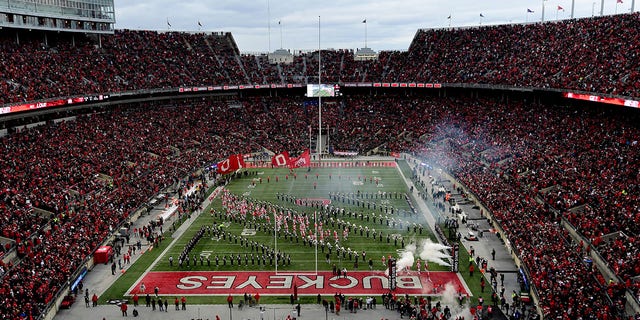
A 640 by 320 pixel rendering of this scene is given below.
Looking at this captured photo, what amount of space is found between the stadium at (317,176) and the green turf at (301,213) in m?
0.18

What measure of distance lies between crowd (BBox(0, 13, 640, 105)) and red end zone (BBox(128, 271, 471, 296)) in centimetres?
2069

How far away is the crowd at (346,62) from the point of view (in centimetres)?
4331

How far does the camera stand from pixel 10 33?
48.9m

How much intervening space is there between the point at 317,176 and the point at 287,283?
23186mm

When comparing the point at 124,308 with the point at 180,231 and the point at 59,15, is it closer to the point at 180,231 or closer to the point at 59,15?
the point at 180,231

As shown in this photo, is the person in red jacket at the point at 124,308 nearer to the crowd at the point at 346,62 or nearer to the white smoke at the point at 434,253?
the white smoke at the point at 434,253

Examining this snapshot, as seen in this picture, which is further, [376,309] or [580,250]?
[580,250]

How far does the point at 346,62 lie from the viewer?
77812mm

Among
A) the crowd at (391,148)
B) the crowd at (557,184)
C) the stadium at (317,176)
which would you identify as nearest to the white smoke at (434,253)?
the stadium at (317,176)

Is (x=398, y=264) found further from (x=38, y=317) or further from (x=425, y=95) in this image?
(x=425, y=95)

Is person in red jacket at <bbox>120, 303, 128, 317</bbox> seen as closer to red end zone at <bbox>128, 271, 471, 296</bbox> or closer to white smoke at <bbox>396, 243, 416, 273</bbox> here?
red end zone at <bbox>128, 271, 471, 296</bbox>

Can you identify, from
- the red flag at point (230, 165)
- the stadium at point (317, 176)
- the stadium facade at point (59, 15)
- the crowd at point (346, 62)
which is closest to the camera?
the stadium at point (317, 176)

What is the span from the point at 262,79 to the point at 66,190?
41687mm

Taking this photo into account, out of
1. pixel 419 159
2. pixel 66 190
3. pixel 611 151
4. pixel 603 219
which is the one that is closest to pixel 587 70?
pixel 611 151
